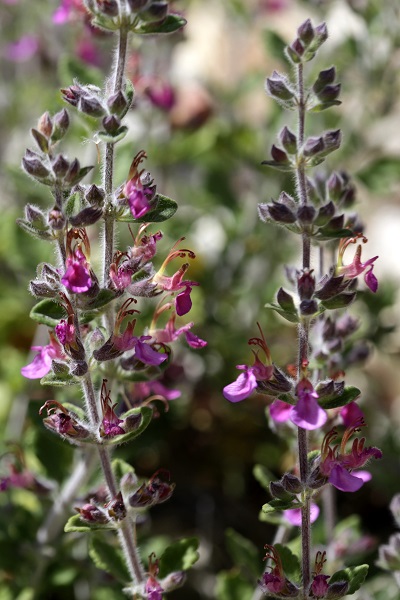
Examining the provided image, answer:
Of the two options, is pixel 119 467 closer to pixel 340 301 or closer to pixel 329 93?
pixel 340 301

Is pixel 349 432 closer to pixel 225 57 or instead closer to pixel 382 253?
pixel 382 253

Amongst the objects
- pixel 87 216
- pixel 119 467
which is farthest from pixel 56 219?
pixel 119 467

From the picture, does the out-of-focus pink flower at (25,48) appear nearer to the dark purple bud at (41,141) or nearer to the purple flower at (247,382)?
the dark purple bud at (41,141)

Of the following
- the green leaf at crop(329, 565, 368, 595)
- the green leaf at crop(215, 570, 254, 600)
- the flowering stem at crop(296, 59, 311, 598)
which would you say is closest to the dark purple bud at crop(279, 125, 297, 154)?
the flowering stem at crop(296, 59, 311, 598)

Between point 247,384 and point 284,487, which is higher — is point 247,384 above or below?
above

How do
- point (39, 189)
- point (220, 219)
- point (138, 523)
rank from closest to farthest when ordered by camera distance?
point (138, 523), point (39, 189), point (220, 219)

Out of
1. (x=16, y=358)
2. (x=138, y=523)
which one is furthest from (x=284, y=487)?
(x=16, y=358)

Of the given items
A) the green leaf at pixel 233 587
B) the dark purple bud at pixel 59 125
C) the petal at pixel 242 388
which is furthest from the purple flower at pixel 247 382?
the green leaf at pixel 233 587
